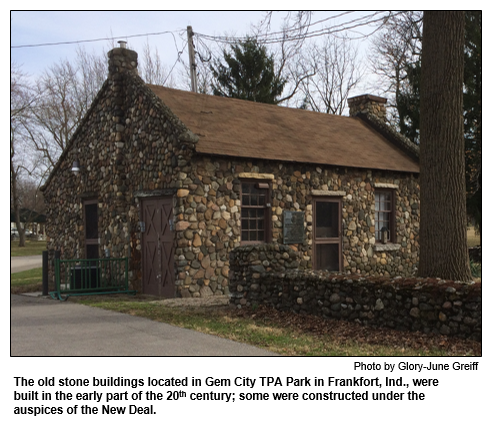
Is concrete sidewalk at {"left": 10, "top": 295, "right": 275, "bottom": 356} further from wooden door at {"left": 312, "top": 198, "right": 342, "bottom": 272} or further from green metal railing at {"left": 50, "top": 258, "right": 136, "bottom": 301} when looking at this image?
wooden door at {"left": 312, "top": 198, "right": 342, "bottom": 272}

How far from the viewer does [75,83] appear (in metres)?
36.4

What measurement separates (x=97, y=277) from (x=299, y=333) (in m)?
7.73

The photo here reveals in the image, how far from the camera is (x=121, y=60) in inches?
637

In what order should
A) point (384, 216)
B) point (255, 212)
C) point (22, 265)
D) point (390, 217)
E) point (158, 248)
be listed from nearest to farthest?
1. point (158, 248)
2. point (255, 212)
3. point (384, 216)
4. point (390, 217)
5. point (22, 265)

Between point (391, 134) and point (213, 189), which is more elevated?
point (391, 134)

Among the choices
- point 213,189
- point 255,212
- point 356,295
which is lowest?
point 356,295

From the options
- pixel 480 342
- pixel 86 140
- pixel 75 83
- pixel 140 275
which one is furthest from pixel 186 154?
pixel 75 83

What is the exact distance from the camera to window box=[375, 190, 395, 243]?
1741cm

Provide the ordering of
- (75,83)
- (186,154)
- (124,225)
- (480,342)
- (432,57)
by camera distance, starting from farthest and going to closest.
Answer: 1. (75,83)
2. (124,225)
3. (186,154)
4. (432,57)
5. (480,342)

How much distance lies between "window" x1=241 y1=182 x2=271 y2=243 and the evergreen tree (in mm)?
16923

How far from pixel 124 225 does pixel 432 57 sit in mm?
9082

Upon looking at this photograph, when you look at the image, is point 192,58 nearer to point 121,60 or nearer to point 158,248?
point 121,60

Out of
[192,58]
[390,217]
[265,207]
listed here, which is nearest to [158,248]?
[265,207]

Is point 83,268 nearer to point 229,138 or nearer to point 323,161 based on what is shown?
point 229,138
